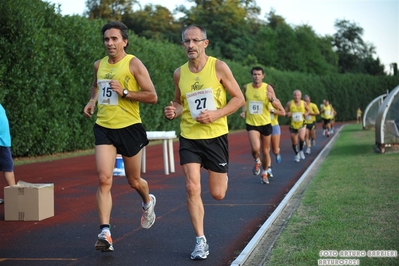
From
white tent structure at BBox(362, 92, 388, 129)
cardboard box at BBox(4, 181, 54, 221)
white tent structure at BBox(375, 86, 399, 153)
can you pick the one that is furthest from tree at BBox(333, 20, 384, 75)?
cardboard box at BBox(4, 181, 54, 221)

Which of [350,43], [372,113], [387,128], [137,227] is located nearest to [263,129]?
[137,227]

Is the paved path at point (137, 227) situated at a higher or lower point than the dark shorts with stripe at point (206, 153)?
lower

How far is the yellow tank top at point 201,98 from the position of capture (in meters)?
A: 7.22

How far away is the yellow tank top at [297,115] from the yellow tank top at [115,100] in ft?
45.4

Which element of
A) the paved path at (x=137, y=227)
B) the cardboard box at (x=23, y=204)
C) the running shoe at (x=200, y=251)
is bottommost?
the paved path at (x=137, y=227)

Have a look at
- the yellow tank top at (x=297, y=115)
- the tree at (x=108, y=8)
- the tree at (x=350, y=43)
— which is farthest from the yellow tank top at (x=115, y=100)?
the tree at (x=350, y=43)

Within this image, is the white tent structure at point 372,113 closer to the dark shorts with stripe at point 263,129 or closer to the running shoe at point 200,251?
the dark shorts with stripe at point 263,129

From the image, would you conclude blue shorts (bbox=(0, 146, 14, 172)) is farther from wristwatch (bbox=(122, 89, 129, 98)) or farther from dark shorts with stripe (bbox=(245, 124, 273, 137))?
dark shorts with stripe (bbox=(245, 124, 273, 137))

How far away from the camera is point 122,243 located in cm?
796

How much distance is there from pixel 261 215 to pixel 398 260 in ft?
12.7

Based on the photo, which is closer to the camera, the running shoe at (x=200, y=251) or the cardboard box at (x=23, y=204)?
the running shoe at (x=200, y=251)

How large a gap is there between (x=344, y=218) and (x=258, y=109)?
5868 mm

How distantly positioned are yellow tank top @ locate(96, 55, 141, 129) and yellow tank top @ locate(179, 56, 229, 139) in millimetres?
718

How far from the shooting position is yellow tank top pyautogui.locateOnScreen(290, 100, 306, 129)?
21.3 m
